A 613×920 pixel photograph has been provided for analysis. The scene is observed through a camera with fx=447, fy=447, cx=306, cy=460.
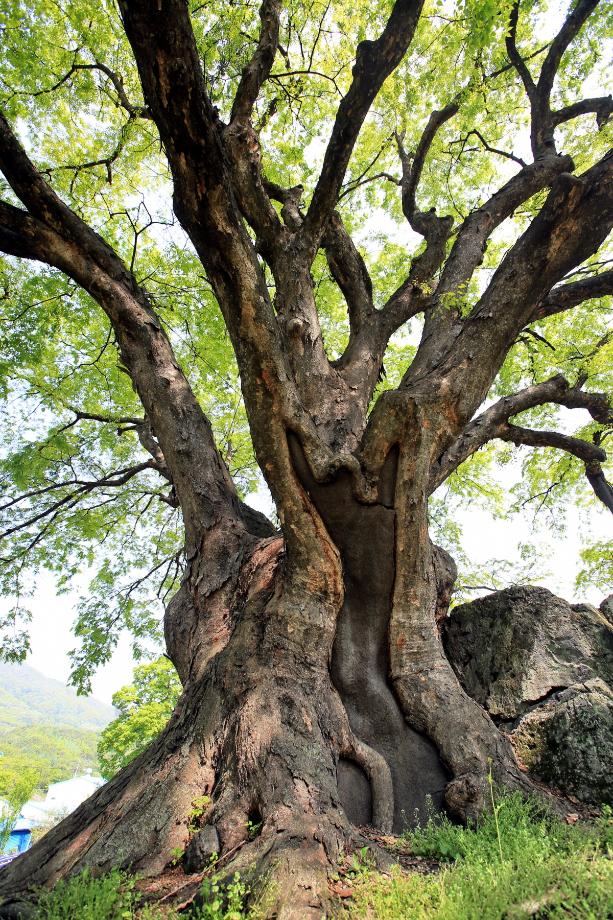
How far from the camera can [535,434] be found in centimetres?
591

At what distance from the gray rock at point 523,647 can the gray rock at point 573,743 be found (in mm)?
250

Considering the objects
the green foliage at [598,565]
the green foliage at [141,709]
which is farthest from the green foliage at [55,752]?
the green foliage at [598,565]

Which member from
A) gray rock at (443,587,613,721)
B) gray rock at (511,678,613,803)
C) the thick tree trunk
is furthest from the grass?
gray rock at (443,587,613,721)

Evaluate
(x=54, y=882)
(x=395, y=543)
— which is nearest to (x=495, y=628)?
(x=395, y=543)

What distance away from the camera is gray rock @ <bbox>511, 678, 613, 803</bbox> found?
3.28 metres

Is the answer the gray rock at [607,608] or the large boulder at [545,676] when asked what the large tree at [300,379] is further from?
the gray rock at [607,608]

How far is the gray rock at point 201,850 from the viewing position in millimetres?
2191

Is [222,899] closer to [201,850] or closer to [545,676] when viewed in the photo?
[201,850]

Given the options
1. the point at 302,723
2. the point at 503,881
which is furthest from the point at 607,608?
the point at 503,881

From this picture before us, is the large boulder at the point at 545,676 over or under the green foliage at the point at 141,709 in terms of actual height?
over

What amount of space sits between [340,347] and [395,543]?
648 centimetres

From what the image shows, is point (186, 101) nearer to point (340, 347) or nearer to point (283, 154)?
point (283, 154)

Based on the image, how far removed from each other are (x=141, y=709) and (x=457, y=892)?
58.8 ft

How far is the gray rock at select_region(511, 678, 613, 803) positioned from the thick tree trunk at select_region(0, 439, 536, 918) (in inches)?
15.7
